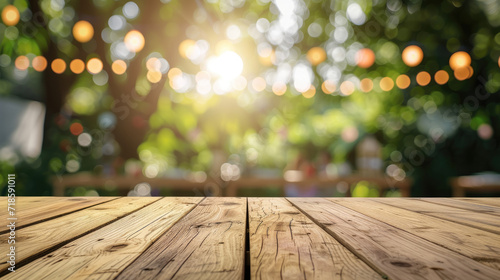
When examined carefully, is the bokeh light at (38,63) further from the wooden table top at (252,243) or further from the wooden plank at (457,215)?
the wooden plank at (457,215)

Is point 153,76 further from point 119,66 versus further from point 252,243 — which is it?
point 252,243

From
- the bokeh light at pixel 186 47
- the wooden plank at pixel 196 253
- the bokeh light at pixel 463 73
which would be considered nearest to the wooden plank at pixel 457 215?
the wooden plank at pixel 196 253

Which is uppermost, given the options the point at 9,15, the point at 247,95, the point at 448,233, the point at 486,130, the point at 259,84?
the point at 9,15

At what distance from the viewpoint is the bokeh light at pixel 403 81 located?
12.8ft

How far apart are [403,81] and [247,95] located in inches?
61.0

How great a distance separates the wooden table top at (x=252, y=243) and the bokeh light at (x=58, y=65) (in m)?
2.71

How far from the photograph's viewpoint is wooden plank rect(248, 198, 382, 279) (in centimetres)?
52

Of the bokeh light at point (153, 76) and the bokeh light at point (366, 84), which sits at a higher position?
the bokeh light at point (153, 76)

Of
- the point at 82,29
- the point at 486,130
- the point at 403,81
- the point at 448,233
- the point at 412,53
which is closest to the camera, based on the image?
the point at 448,233

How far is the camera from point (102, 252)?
24.9 inches

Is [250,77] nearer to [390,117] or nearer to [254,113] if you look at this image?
[254,113]

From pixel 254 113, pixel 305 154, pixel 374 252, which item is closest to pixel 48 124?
pixel 254 113

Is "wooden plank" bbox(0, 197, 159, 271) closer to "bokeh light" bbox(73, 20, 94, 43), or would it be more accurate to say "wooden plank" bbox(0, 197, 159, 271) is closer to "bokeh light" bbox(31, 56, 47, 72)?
"bokeh light" bbox(73, 20, 94, 43)

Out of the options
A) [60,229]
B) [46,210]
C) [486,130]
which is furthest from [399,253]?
[486,130]
